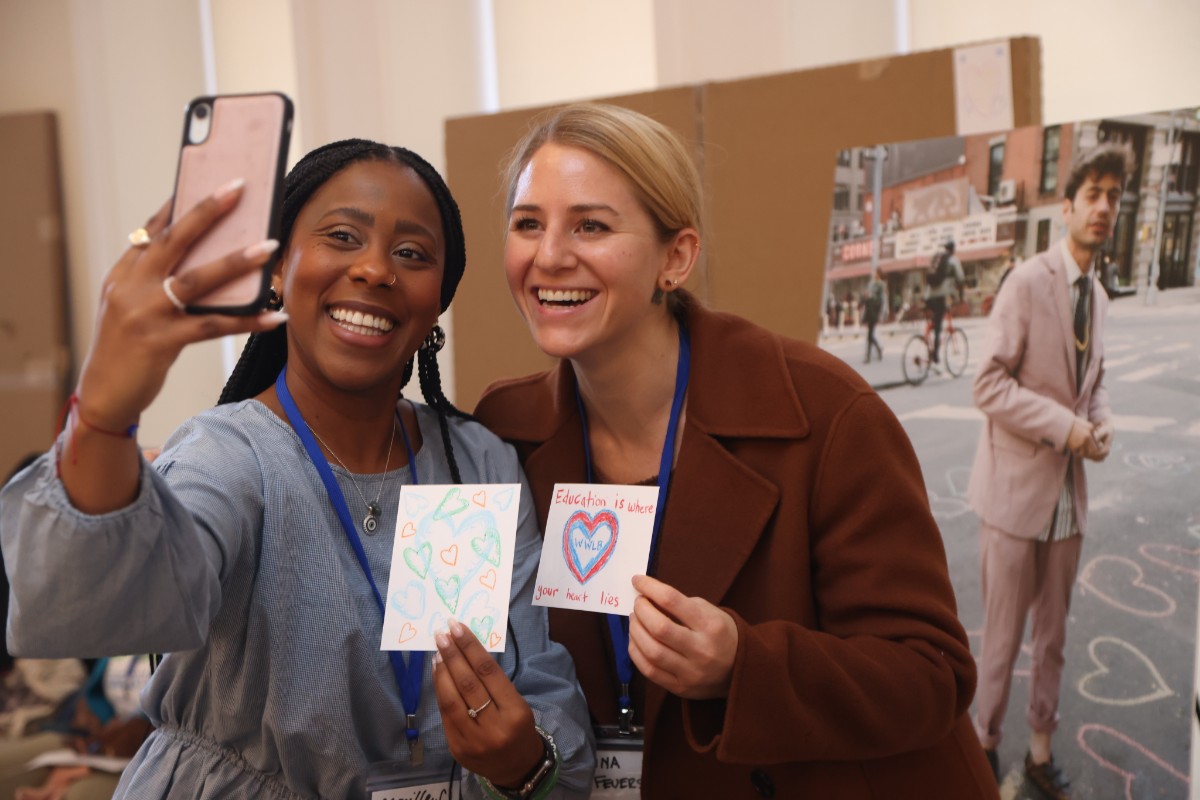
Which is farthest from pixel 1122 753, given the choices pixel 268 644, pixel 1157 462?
pixel 268 644

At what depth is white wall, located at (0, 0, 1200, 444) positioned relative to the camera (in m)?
4.07

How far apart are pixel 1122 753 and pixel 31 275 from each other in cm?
469

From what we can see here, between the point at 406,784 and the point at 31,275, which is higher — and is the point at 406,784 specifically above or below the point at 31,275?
below

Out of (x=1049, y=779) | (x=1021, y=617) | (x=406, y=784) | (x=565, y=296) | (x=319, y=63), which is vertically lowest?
(x=1049, y=779)

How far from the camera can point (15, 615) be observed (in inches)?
44.3

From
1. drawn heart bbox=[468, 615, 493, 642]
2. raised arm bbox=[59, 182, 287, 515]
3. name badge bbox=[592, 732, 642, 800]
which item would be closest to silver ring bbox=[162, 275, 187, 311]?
raised arm bbox=[59, 182, 287, 515]

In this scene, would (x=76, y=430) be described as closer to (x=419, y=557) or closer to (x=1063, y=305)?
(x=419, y=557)

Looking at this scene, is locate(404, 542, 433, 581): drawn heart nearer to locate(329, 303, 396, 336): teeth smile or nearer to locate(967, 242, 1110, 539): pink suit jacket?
locate(329, 303, 396, 336): teeth smile

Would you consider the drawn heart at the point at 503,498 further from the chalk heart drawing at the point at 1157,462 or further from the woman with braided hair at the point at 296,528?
the chalk heart drawing at the point at 1157,462

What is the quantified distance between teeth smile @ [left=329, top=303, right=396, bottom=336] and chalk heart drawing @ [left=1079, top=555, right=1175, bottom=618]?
1.97m

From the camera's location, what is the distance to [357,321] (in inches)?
64.5

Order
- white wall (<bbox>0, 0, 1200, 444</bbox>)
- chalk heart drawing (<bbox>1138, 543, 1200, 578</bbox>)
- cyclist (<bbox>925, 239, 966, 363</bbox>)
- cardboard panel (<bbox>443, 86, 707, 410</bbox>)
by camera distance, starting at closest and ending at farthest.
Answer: chalk heart drawing (<bbox>1138, 543, 1200, 578</bbox>)
cyclist (<bbox>925, 239, 966, 363</bbox>)
cardboard panel (<bbox>443, 86, 707, 410</bbox>)
white wall (<bbox>0, 0, 1200, 444</bbox>)

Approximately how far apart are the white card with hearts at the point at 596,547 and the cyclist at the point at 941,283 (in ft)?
4.98

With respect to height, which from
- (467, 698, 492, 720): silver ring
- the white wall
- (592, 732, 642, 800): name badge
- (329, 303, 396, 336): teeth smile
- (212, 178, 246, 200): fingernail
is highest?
the white wall
